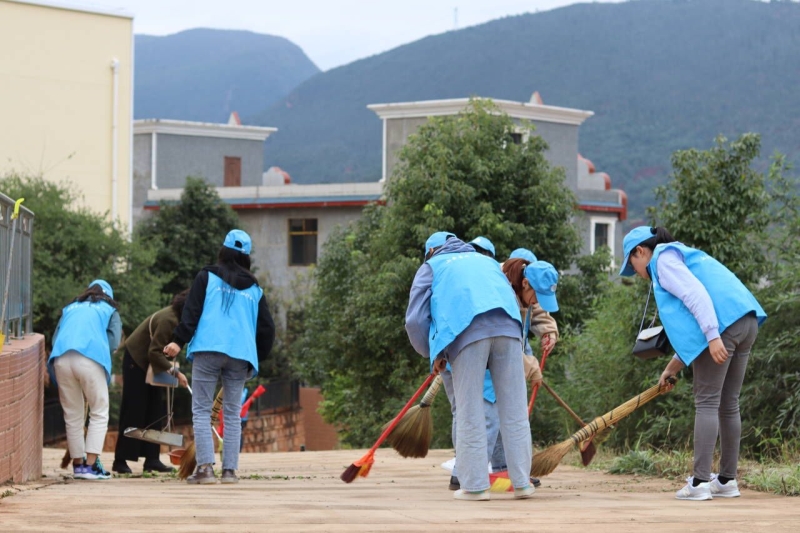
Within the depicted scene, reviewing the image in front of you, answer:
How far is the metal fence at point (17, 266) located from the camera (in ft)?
27.7

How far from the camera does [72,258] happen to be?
28.5m

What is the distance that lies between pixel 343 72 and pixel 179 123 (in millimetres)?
102158

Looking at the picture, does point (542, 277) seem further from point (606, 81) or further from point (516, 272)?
point (606, 81)

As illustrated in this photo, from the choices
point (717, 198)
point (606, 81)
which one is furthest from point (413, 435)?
point (606, 81)

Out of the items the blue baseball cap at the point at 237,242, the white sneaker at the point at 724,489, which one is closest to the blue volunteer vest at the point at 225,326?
the blue baseball cap at the point at 237,242

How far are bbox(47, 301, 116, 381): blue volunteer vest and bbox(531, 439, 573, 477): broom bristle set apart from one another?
3.74 metres

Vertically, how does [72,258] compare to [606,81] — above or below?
below

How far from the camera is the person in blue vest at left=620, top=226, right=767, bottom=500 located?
6.86m

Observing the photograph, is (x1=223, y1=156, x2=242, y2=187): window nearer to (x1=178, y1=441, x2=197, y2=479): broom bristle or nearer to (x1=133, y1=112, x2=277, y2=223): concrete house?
(x1=133, y1=112, x2=277, y2=223): concrete house

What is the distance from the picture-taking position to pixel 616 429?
40.0 ft

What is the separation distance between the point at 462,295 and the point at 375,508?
126cm

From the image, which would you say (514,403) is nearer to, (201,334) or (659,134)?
(201,334)

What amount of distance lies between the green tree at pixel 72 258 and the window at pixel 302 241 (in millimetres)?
13529

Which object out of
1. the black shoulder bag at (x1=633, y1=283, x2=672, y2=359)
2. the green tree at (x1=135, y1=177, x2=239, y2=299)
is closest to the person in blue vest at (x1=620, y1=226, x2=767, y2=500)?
the black shoulder bag at (x1=633, y1=283, x2=672, y2=359)
